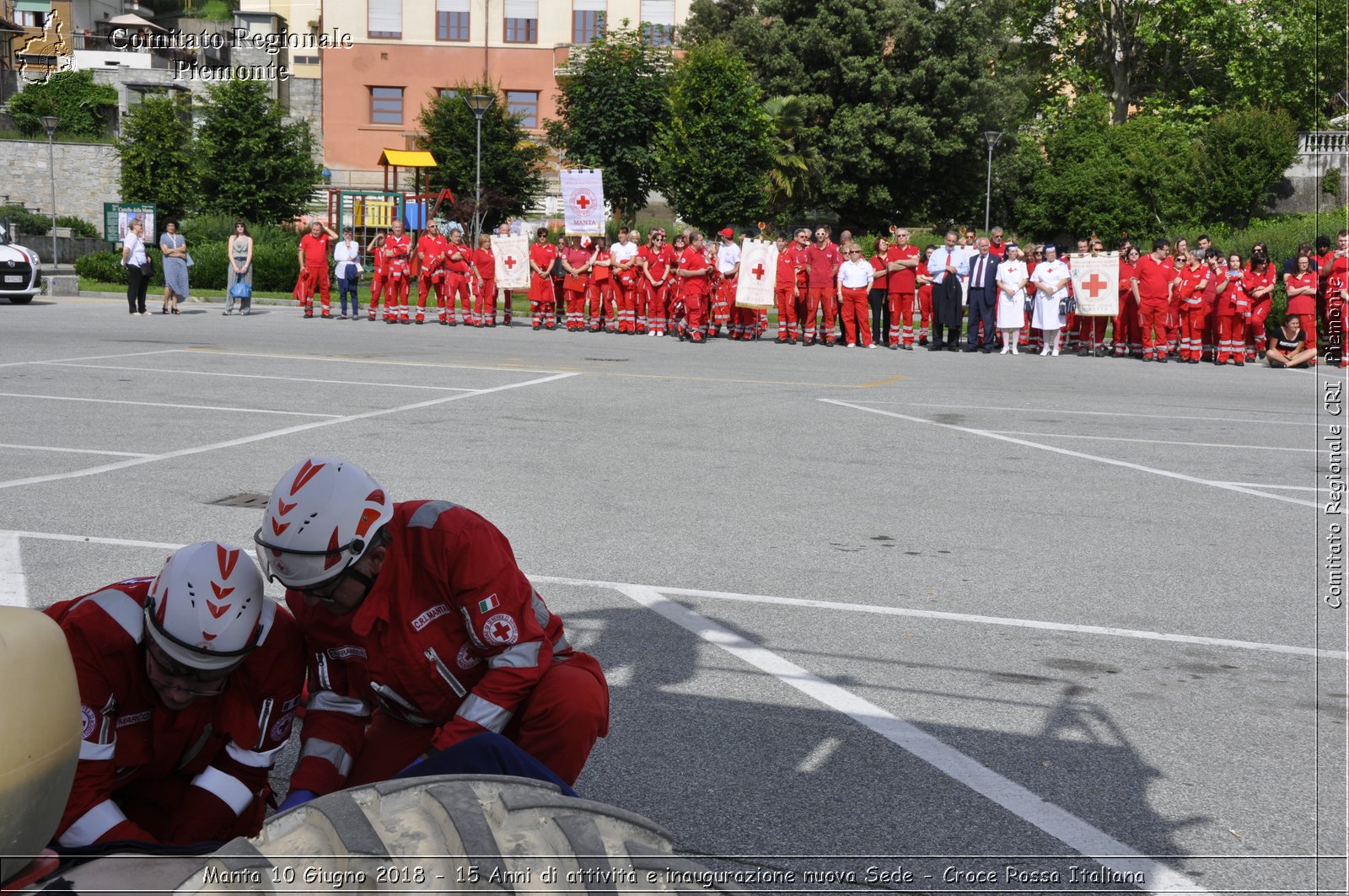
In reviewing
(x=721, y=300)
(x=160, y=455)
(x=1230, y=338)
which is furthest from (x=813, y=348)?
(x=160, y=455)

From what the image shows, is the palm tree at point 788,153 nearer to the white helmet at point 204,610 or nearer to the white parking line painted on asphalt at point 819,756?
the white parking line painted on asphalt at point 819,756

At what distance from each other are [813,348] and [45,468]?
15.5 m

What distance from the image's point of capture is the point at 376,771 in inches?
153

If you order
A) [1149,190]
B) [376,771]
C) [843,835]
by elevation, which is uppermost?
[1149,190]

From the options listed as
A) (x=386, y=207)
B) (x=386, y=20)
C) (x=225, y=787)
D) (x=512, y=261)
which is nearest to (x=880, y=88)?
(x=386, y=207)

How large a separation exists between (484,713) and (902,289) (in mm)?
21726

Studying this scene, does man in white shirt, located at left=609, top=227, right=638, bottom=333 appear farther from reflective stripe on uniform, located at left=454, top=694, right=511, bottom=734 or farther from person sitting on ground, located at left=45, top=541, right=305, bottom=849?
reflective stripe on uniform, located at left=454, top=694, right=511, bottom=734

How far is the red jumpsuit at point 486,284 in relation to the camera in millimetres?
26906

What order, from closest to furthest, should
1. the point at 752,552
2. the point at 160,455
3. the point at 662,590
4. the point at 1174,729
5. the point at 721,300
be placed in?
1. the point at 1174,729
2. the point at 662,590
3. the point at 752,552
4. the point at 160,455
5. the point at 721,300

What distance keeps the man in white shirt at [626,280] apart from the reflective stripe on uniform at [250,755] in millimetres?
22494

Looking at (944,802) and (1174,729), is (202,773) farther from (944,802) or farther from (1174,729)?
(1174,729)

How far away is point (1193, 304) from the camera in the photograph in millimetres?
23234

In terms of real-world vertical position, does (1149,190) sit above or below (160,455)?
above

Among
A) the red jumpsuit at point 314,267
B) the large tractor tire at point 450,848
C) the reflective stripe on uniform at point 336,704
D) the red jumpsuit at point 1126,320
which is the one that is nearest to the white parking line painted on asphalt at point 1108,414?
the red jumpsuit at point 1126,320
